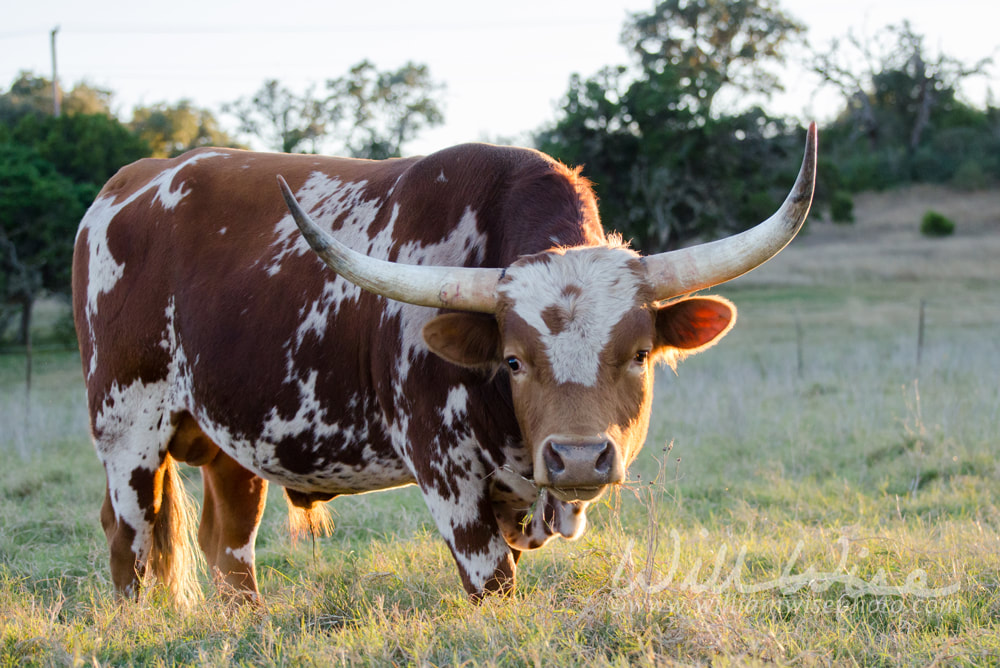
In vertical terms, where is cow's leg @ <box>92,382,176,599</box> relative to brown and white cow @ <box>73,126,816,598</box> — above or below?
below

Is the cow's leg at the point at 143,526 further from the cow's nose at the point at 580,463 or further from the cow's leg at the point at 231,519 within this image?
the cow's nose at the point at 580,463

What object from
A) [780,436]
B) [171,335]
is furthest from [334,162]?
[780,436]

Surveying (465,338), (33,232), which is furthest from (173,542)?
(33,232)

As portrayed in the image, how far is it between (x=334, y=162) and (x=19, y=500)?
3.73 metres

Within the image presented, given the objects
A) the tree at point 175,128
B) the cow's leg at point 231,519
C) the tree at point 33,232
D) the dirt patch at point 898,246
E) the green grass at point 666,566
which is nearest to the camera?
the green grass at point 666,566

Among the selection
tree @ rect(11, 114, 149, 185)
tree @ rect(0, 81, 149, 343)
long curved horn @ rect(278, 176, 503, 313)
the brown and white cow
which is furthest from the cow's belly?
tree @ rect(11, 114, 149, 185)

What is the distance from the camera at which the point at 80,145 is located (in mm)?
20031

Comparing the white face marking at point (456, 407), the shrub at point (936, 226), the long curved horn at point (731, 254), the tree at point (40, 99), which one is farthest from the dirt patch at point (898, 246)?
the white face marking at point (456, 407)

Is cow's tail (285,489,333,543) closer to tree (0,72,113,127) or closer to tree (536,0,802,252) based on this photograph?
tree (536,0,802,252)

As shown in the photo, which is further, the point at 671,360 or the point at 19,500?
the point at 19,500

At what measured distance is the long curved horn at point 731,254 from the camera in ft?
9.97

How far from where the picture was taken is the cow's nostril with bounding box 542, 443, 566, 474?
282 cm

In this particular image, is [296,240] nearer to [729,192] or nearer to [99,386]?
[99,386]

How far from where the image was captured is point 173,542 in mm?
4609
